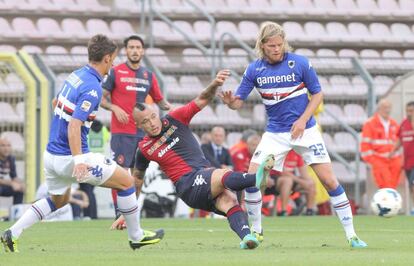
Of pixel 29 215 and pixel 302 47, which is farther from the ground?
pixel 302 47

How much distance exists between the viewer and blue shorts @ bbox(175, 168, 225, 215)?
10.1 meters

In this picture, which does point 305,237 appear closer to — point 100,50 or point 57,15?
point 100,50

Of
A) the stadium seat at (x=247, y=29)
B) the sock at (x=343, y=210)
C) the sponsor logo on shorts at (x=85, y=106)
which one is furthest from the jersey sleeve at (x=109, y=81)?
the stadium seat at (x=247, y=29)

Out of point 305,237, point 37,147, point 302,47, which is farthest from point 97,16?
point 305,237

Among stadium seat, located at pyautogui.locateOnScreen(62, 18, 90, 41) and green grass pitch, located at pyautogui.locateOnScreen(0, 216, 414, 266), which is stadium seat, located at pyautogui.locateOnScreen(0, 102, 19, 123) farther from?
stadium seat, located at pyautogui.locateOnScreen(62, 18, 90, 41)

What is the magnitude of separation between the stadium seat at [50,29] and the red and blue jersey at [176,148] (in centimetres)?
1381

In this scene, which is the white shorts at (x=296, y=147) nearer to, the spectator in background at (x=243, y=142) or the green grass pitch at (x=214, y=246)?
the green grass pitch at (x=214, y=246)

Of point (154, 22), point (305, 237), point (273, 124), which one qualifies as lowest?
point (305, 237)

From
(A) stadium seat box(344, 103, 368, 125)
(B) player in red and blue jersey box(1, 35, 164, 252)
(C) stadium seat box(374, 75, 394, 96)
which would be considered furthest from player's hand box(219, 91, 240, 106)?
(C) stadium seat box(374, 75, 394, 96)

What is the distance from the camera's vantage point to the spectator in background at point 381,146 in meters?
21.0

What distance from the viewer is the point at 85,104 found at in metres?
9.63

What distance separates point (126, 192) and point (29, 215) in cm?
92

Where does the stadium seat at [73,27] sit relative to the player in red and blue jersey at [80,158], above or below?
above

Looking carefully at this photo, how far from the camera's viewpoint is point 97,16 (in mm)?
25125
